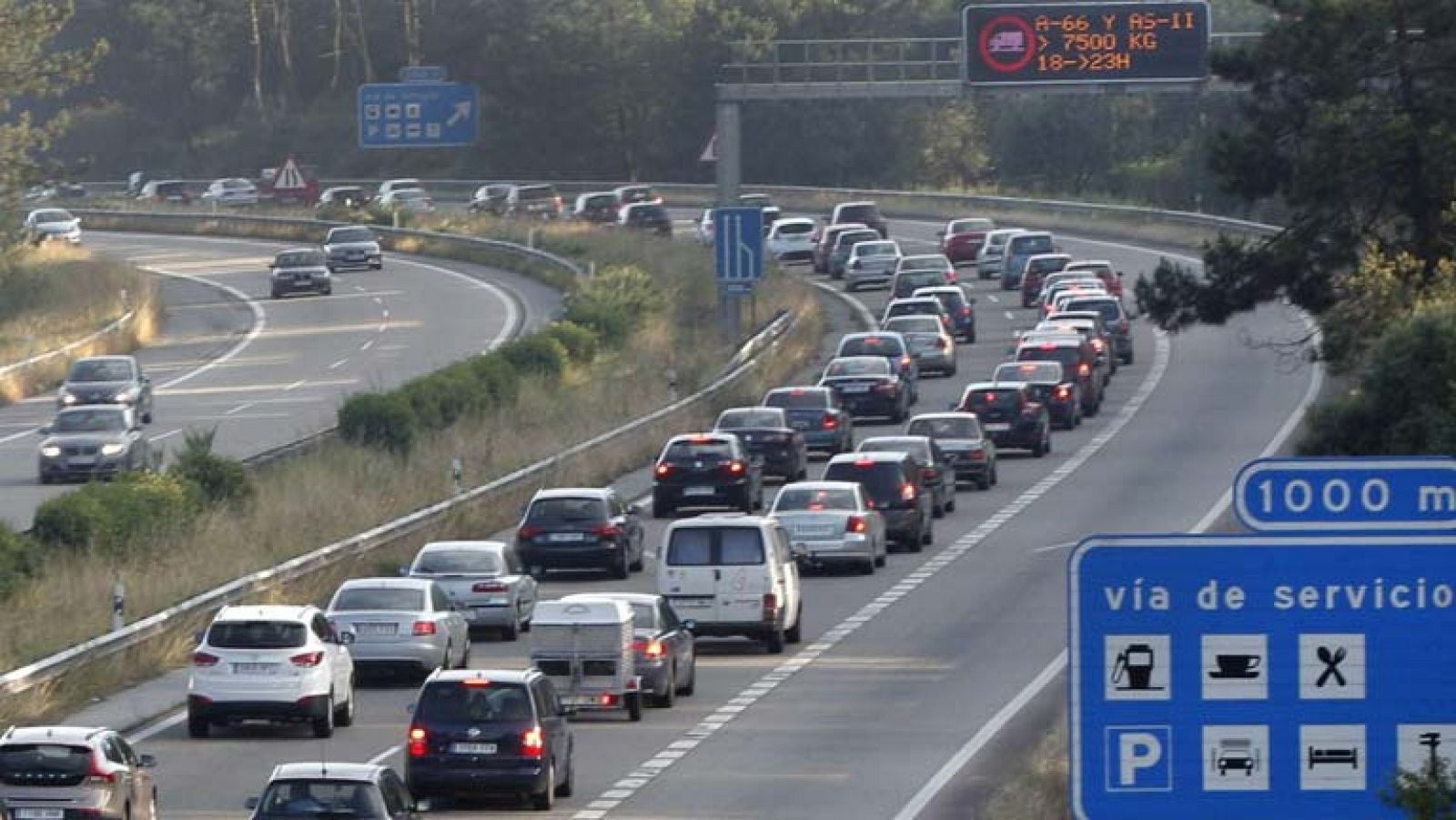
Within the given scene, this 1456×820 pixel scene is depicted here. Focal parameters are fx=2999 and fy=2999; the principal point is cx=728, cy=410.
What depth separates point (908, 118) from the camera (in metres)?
125

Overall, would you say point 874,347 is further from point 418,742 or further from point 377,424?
point 418,742

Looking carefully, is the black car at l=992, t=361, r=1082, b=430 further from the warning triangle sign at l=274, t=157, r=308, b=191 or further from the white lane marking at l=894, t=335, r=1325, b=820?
the warning triangle sign at l=274, t=157, r=308, b=191

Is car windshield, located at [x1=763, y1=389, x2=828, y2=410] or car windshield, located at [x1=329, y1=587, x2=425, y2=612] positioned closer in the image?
car windshield, located at [x1=329, y1=587, x2=425, y2=612]

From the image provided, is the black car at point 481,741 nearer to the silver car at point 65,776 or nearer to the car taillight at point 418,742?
the car taillight at point 418,742

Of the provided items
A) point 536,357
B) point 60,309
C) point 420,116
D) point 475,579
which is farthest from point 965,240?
point 475,579

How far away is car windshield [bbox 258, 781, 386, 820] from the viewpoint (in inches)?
798

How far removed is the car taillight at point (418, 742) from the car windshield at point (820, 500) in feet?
56.6

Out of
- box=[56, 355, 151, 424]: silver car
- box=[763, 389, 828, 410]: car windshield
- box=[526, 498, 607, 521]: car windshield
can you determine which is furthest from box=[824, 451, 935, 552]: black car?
box=[56, 355, 151, 424]: silver car

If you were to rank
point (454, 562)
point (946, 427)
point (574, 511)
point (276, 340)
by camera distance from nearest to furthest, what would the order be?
point (454, 562) → point (574, 511) → point (946, 427) → point (276, 340)

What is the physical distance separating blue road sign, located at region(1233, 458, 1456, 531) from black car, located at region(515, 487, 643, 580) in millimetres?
32669

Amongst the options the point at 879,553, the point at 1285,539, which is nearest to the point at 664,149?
the point at 879,553

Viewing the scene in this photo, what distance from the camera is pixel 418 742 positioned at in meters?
25.0

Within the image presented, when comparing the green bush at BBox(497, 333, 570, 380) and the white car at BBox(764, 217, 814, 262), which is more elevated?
the green bush at BBox(497, 333, 570, 380)

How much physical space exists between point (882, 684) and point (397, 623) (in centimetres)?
538
